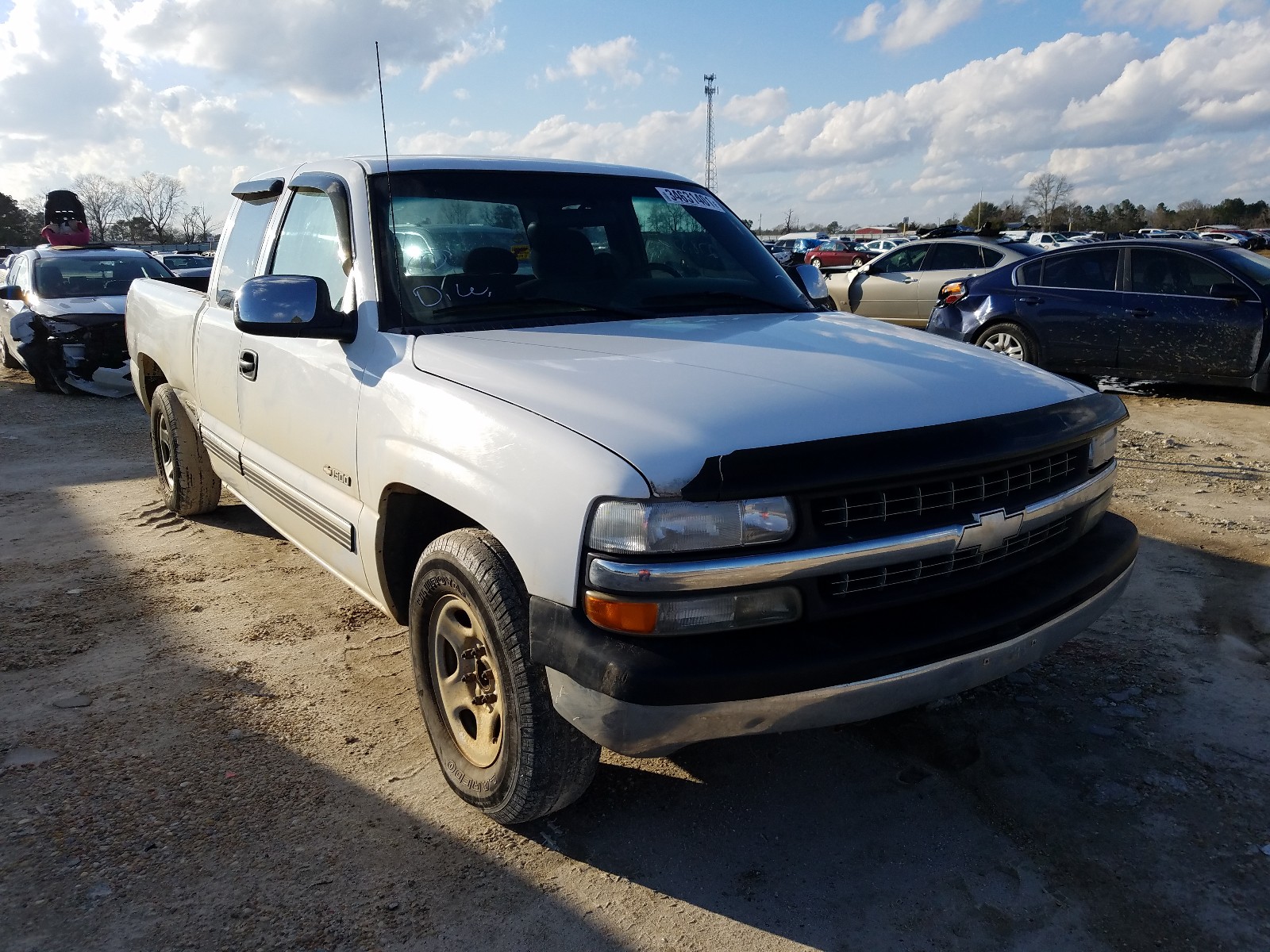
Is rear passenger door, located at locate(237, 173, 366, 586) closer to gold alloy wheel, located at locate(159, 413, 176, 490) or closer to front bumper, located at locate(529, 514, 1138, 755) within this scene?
front bumper, located at locate(529, 514, 1138, 755)

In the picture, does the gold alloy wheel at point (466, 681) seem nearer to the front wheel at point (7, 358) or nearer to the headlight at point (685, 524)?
the headlight at point (685, 524)

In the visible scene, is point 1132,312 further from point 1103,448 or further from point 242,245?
point 242,245

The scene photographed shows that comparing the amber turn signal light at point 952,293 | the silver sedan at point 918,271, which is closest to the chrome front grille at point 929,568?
the amber turn signal light at point 952,293

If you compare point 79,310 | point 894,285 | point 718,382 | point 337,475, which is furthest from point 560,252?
point 894,285

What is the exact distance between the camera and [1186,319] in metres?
8.47

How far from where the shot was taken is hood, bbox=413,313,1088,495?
216 centimetres

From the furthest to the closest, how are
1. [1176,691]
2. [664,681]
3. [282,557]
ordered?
[282,557]
[1176,691]
[664,681]

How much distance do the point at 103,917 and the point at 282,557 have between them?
2825 millimetres

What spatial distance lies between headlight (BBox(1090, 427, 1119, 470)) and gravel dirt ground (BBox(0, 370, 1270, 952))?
92 centimetres

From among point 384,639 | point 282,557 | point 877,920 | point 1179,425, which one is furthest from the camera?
point 1179,425

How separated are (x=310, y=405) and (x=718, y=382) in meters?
1.61

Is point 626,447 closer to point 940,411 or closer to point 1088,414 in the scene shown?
point 940,411

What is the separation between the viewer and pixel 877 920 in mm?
2312

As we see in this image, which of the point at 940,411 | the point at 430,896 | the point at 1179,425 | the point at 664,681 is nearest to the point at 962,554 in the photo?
the point at 940,411
